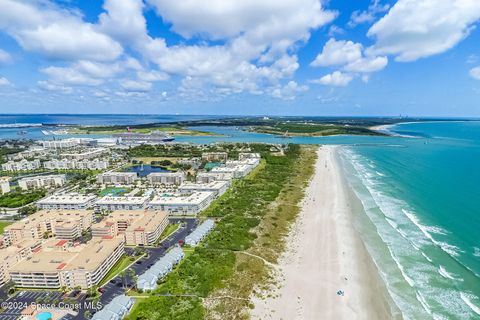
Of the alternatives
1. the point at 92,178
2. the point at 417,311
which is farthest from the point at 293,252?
the point at 92,178

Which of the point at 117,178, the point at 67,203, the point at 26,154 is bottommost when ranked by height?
the point at 26,154

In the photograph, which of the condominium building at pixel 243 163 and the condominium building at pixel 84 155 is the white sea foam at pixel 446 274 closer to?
the condominium building at pixel 243 163

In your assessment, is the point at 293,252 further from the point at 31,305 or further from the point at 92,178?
the point at 92,178

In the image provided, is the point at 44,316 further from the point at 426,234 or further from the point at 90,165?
the point at 90,165

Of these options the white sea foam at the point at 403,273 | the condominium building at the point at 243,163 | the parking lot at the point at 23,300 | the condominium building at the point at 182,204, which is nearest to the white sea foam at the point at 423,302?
the white sea foam at the point at 403,273

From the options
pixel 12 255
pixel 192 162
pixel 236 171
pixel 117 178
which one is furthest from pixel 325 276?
pixel 192 162
